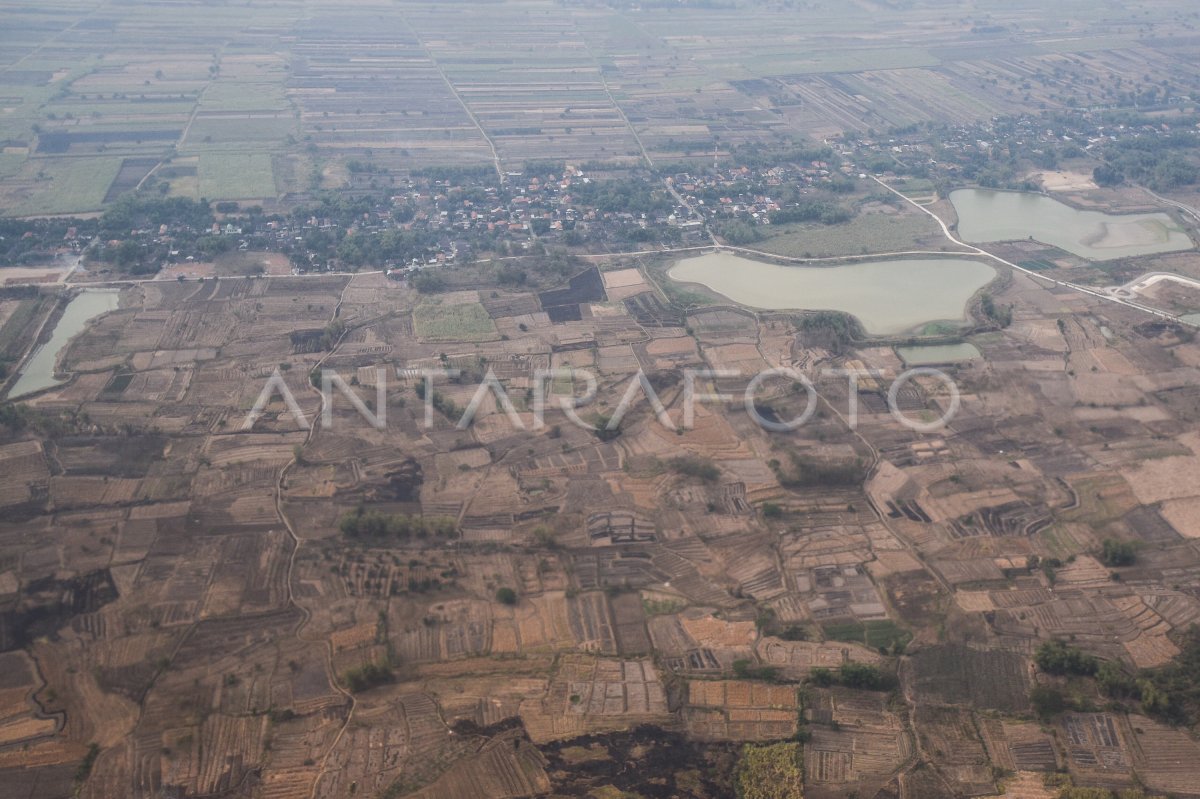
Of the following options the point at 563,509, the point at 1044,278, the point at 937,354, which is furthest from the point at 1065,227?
the point at 563,509

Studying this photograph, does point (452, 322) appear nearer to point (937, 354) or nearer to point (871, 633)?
point (937, 354)

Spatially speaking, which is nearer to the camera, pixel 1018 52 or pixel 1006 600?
pixel 1006 600

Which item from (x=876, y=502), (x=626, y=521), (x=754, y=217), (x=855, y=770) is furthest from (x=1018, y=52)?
(x=855, y=770)

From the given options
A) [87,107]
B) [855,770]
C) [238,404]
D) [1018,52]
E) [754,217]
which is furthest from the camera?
[1018,52]

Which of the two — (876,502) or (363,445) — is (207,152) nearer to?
(363,445)

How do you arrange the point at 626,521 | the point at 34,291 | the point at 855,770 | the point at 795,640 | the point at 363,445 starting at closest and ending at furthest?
the point at 855,770
the point at 795,640
the point at 626,521
the point at 363,445
the point at 34,291
